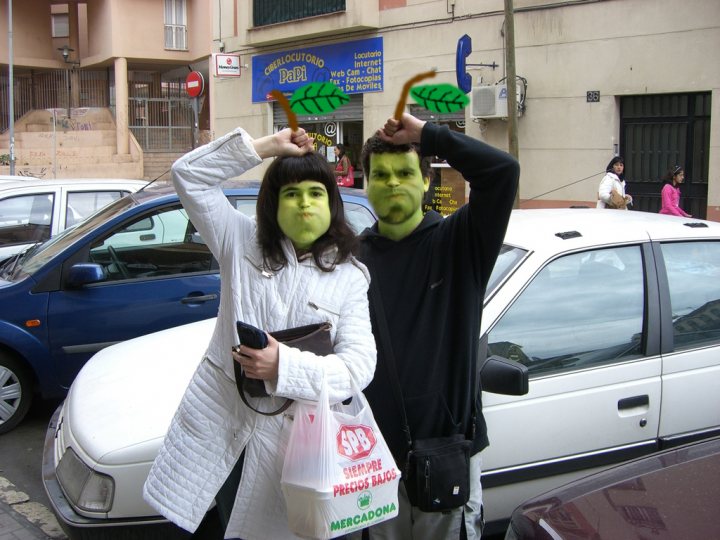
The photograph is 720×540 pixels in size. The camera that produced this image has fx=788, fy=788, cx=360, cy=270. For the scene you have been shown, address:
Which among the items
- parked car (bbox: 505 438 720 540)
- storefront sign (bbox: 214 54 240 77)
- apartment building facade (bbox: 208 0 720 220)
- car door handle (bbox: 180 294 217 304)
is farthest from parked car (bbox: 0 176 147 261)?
storefront sign (bbox: 214 54 240 77)

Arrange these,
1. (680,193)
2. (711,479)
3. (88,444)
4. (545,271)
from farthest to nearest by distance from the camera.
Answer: (680,193) → (545,271) → (88,444) → (711,479)

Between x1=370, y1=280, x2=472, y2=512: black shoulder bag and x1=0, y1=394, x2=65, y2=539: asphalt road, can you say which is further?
x1=0, y1=394, x2=65, y2=539: asphalt road

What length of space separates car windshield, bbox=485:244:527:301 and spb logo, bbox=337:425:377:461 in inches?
49.2

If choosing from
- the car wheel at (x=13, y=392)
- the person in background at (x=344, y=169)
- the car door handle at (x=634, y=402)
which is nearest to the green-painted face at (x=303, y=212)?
the car door handle at (x=634, y=402)

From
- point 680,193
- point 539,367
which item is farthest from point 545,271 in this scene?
point 680,193

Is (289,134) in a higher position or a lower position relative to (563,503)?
higher

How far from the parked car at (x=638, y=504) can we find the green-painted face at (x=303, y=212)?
1056 mm

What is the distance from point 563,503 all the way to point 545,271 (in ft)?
4.04

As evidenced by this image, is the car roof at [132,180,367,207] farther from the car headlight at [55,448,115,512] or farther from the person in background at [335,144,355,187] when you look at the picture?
the person in background at [335,144,355,187]

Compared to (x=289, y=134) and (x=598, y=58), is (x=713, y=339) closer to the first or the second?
(x=289, y=134)

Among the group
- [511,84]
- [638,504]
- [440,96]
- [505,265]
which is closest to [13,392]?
[505,265]

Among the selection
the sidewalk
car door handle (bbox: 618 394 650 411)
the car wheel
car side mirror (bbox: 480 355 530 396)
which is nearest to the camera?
car side mirror (bbox: 480 355 530 396)

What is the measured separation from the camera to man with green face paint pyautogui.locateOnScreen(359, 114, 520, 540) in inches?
90.6

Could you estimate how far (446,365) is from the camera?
2322mm
